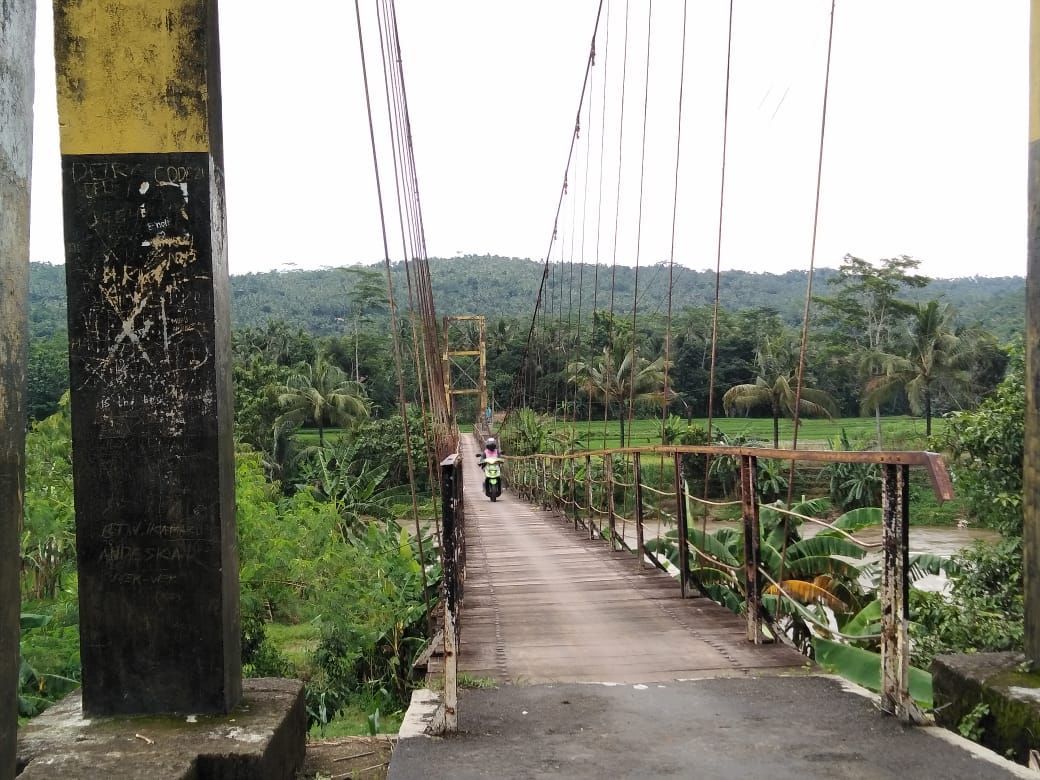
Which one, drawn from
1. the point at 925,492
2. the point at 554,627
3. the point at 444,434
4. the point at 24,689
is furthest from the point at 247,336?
the point at 554,627

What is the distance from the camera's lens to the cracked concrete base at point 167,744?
5.85ft

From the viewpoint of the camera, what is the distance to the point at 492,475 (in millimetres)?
14781

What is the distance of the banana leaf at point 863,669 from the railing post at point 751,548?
23 centimetres

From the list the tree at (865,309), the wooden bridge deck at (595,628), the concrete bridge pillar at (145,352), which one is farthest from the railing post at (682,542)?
the tree at (865,309)

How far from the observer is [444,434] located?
33.4 ft

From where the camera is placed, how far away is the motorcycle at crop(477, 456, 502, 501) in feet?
46.5

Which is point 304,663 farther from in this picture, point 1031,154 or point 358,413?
Answer: point 358,413

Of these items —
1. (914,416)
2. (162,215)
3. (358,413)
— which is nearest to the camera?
(162,215)

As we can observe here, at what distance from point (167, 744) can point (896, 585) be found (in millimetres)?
1593

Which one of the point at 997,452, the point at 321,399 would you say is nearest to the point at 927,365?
the point at 321,399

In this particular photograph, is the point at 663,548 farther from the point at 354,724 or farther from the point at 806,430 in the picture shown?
the point at 806,430

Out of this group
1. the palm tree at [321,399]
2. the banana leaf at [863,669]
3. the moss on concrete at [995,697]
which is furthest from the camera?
the palm tree at [321,399]

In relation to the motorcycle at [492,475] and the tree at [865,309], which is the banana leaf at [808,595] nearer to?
the motorcycle at [492,475]

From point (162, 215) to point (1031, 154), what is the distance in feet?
6.72
